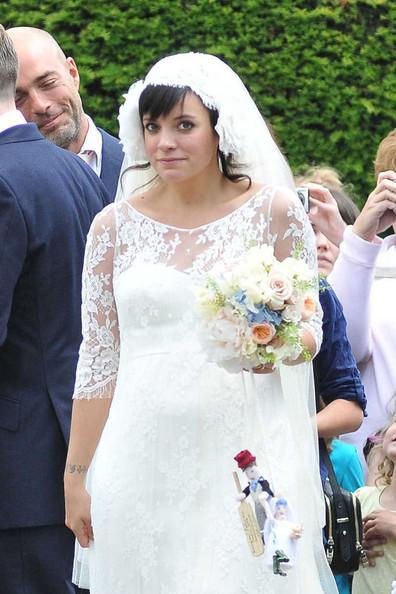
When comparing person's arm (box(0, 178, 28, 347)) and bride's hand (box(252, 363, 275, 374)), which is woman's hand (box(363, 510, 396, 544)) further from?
person's arm (box(0, 178, 28, 347))

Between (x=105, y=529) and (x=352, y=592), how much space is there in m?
1.24

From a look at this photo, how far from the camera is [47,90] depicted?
6.09m

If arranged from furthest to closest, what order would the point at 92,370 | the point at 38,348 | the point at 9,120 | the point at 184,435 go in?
the point at 9,120 → the point at 38,348 → the point at 92,370 → the point at 184,435

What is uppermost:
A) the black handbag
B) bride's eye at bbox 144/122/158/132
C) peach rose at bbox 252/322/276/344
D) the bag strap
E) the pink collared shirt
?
bride's eye at bbox 144/122/158/132

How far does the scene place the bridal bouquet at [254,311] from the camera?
3.84 meters

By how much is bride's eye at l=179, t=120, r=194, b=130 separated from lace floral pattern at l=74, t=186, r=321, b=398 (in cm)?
28

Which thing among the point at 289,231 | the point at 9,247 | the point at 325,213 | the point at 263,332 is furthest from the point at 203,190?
the point at 325,213

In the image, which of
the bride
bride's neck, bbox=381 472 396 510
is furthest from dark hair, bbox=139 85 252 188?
bride's neck, bbox=381 472 396 510

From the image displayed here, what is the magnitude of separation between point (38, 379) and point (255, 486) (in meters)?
1.15

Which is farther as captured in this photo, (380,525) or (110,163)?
(110,163)

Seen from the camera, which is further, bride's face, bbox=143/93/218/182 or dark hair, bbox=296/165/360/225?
dark hair, bbox=296/165/360/225

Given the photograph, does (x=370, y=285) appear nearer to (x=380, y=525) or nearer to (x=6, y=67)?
(x=380, y=525)

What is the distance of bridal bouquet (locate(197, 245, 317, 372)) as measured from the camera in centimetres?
384

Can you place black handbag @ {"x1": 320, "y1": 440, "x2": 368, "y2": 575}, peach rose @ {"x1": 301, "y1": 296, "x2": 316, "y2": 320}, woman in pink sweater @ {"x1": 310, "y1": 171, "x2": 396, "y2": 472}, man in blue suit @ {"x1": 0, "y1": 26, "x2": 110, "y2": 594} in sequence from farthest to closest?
1. woman in pink sweater @ {"x1": 310, "y1": 171, "x2": 396, "y2": 472}
2. man in blue suit @ {"x1": 0, "y1": 26, "x2": 110, "y2": 594}
3. black handbag @ {"x1": 320, "y1": 440, "x2": 368, "y2": 575}
4. peach rose @ {"x1": 301, "y1": 296, "x2": 316, "y2": 320}
